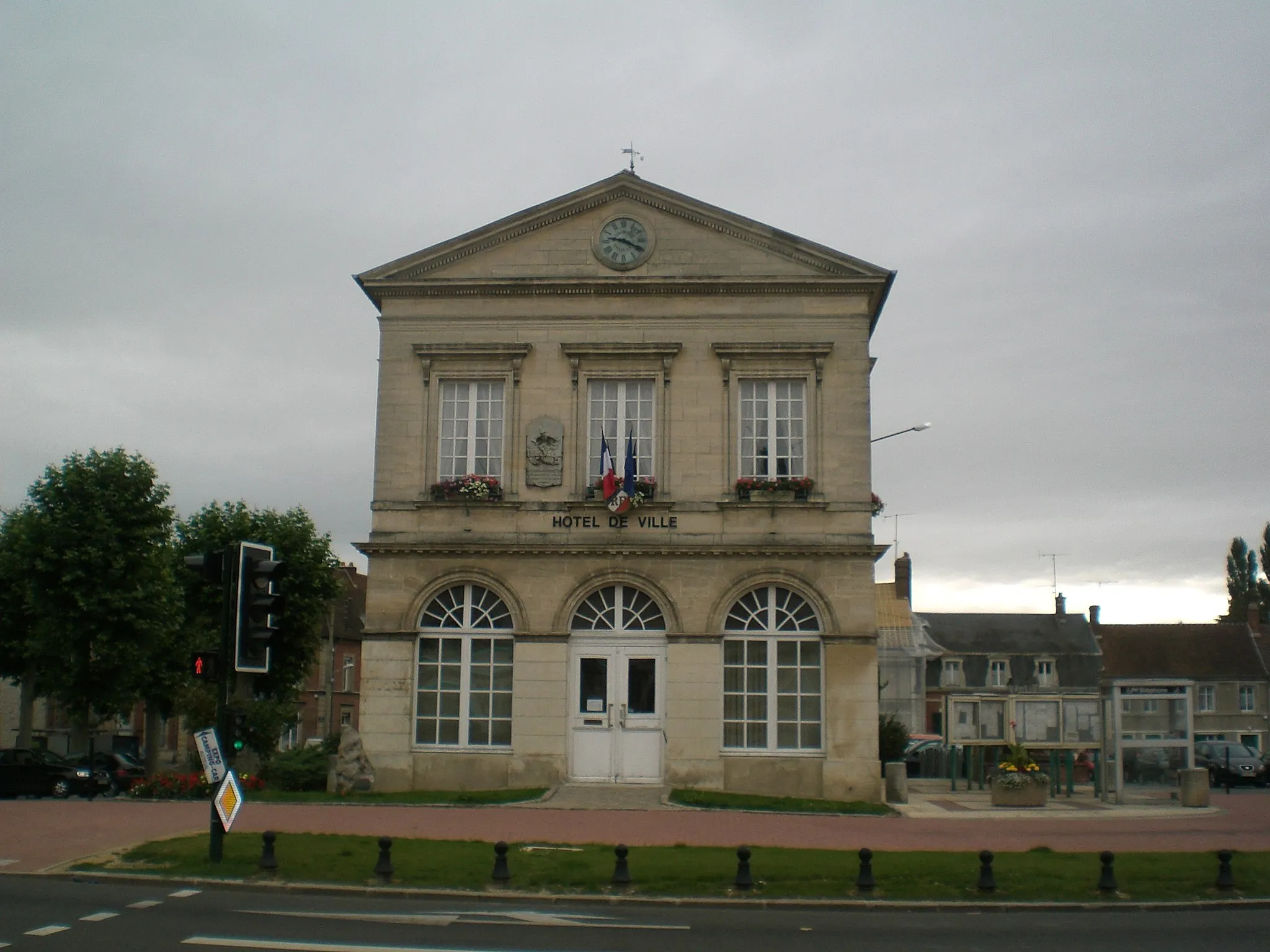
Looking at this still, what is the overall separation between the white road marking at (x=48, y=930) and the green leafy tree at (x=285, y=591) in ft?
86.5

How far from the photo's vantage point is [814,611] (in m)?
24.3

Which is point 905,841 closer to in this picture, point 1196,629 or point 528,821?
point 528,821

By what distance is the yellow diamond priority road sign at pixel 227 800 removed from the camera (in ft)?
47.3

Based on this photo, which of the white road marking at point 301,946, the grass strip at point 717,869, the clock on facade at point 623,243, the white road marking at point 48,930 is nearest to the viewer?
the white road marking at point 301,946

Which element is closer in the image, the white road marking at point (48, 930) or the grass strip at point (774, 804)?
the white road marking at point (48, 930)

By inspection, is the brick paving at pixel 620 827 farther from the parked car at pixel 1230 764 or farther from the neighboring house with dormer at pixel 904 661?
the neighboring house with dormer at pixel 904 661

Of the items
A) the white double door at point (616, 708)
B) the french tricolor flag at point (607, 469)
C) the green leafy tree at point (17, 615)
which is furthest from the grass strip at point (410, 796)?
the green leafy tree at point (17, 615)

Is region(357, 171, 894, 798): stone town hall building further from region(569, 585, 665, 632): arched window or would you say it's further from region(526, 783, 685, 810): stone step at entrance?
region(526, 783, 685, 810): stone step at entrance

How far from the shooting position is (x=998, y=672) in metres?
68.3

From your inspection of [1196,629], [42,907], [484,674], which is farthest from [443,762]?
[1196,629]

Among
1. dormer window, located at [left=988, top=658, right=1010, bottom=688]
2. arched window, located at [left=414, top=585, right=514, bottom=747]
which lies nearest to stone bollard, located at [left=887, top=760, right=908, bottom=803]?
arched window, located at [left=414, top=585, right=514, bottom=747]

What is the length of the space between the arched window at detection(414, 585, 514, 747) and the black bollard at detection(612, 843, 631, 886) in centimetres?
1109

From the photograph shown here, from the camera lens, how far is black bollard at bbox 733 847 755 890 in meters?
13.3

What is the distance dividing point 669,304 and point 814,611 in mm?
6716
